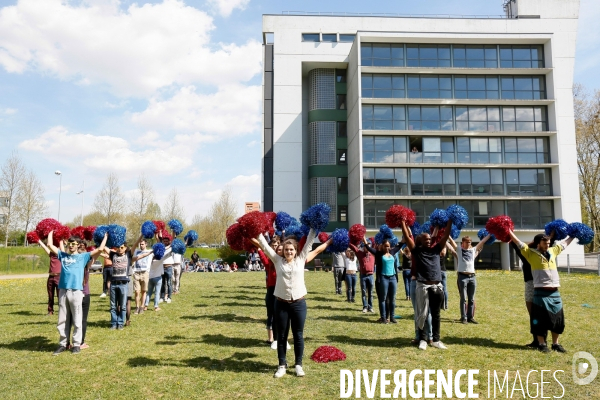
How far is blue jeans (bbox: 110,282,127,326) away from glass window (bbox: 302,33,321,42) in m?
35.9

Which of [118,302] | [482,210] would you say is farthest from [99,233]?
[482,210]

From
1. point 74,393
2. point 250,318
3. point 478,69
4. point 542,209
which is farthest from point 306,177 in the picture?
point 74,393

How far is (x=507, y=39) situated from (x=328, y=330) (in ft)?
120

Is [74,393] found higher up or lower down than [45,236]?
lower down

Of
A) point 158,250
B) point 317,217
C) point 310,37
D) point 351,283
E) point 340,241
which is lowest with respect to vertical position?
point 351,283

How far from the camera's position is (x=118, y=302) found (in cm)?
913

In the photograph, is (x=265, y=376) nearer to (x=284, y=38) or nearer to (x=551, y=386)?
(x=551, y=386)

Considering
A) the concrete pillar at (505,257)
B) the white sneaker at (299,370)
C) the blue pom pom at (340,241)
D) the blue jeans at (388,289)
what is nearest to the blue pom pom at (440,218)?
the blue pom pom at (340,241)

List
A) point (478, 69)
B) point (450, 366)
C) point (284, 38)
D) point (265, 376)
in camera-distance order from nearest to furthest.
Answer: point (265, 376)
point (450, 366)
point (478, 69)
point (284, 38)

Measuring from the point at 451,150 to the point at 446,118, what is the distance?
2837 mm

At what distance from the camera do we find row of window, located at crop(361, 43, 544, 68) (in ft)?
120

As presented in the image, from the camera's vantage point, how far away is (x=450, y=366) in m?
6.37

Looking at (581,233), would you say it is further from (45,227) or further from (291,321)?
(45,227)

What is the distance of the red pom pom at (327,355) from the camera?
6.68m
